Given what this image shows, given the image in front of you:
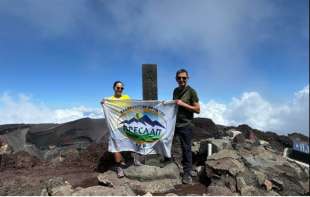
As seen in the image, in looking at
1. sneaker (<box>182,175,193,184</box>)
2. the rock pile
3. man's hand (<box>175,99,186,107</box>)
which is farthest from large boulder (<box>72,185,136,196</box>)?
man's hand (<box>175,99,186,107</box>)

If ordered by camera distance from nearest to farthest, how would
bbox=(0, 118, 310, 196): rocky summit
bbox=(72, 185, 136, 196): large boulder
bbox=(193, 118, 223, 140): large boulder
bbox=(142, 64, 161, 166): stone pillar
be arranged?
bbox=(72, 185, 136, 196): large boulder, bbox=(0, 118, 310, 196): rocky summit, bbox=(142, 64, 161, 166): stone pillar, bbox=(193, 118, 223, 140): large boulder

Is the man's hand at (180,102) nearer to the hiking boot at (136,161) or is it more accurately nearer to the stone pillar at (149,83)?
the stone pillar at (149,83)

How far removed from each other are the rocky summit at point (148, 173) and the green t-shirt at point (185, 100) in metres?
0.98

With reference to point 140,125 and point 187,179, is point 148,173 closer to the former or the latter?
point 187,179

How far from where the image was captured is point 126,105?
7.35m

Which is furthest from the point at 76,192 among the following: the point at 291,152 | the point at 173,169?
the point at 291,152

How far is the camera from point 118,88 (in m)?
7.21

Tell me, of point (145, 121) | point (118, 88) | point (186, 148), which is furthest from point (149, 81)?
point (186, 148)

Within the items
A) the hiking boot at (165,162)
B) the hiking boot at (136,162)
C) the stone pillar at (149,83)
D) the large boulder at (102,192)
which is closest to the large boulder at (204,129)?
the hiking boot at (165,162)

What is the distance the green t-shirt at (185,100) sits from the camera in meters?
6.91

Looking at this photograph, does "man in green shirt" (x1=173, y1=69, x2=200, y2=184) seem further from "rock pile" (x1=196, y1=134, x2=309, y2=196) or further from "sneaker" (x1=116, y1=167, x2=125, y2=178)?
"sneaker" (x1=116, y1=167, x2=125, y2=178)

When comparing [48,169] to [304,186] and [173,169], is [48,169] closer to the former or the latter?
[173,169]

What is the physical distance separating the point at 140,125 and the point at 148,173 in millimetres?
1119

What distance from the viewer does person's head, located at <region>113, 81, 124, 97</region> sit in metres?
7.16
